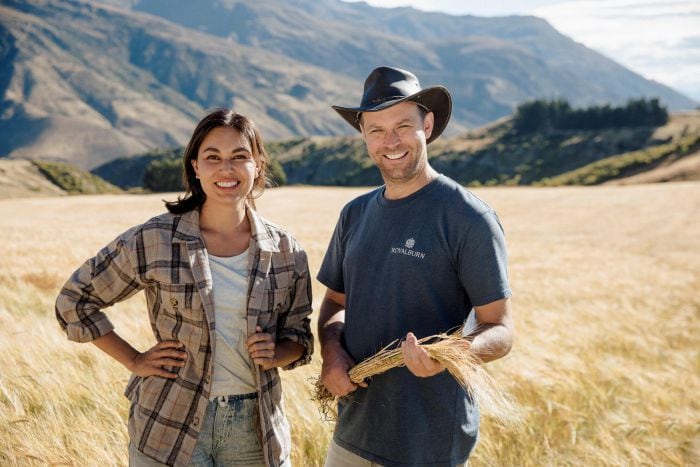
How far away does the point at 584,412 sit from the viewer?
5.23 meters

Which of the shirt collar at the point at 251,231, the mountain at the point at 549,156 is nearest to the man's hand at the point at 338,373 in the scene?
the shirt collar at the point at 251,231

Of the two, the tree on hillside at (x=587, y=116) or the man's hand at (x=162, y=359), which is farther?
the tree on hillside at (x=587, y=116)

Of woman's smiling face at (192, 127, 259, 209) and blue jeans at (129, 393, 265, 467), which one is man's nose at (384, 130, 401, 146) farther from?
blue jeans at (129, 393, 265, 467)

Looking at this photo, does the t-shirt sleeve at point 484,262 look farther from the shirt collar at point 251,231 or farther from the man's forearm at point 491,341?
the shirt collar at point 251,231

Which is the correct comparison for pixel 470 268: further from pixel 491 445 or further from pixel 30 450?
pixel 30 450

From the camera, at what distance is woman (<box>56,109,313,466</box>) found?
2811mm

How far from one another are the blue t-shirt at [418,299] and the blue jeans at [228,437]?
1.55 ft

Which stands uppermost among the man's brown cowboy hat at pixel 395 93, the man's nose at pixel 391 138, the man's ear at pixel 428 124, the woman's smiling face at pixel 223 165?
the man's brown cowboy hat at pixel 395 93

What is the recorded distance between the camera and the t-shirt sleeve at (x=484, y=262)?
106 inches

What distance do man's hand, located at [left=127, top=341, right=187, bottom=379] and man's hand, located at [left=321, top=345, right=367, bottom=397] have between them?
0.72 meters

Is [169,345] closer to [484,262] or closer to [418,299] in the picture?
[418,299]

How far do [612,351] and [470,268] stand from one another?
18.3 ft

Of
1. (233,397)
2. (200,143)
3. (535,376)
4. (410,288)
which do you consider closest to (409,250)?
(410,288)

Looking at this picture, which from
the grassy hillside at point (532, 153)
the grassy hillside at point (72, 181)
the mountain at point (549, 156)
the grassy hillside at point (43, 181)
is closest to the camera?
the mountain at point (549, 156)
